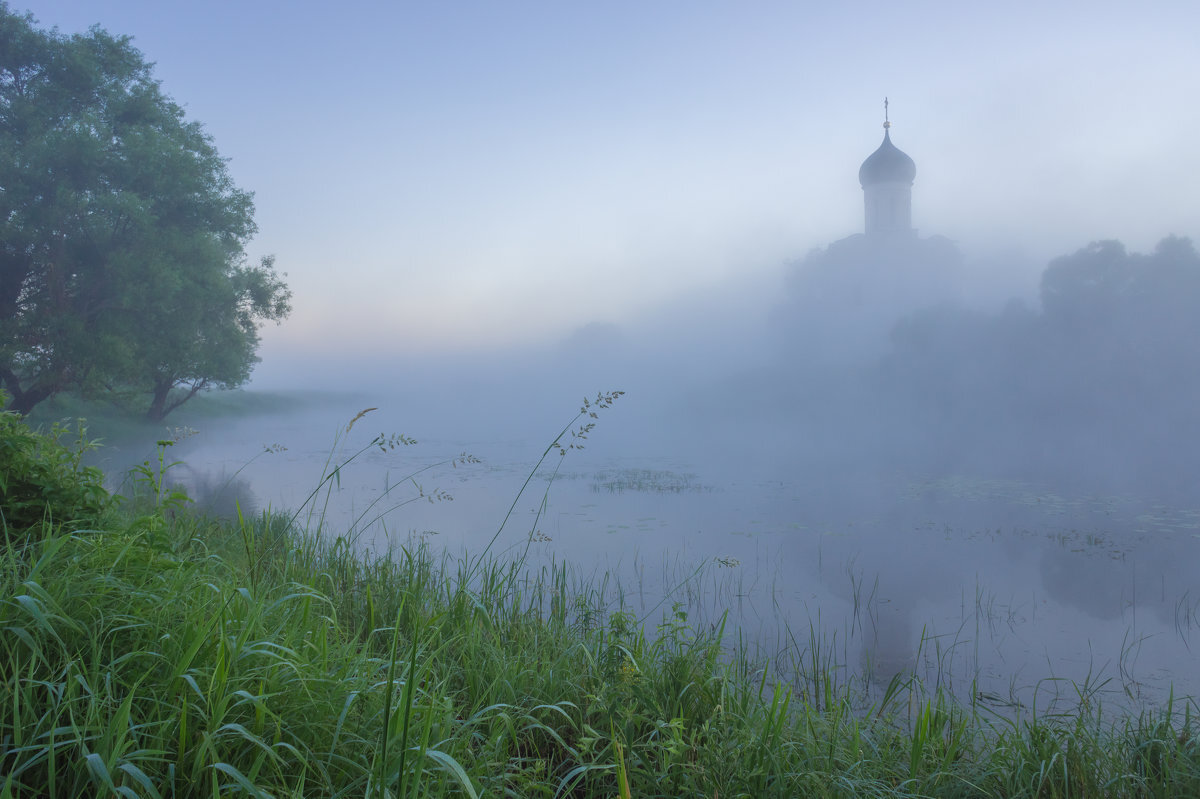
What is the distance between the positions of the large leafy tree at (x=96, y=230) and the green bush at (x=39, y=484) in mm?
18503

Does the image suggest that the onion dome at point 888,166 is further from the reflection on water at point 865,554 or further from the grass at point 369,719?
the grass at point 369,719

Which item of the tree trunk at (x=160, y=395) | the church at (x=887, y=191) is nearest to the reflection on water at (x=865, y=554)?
the tree trunk at (x=160, y=395)

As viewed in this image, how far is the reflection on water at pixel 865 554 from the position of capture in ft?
17.6

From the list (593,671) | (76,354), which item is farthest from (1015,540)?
(76,354)

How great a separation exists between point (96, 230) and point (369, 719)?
22579 millimetres

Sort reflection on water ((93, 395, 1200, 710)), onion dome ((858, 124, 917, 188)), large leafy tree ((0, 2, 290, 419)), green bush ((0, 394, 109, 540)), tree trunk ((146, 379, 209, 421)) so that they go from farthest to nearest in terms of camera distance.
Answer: onion dome ((858, 124, 917, 188)), tree trunk ((146, 379, 209, 421)), large leafy tree ((0, 2, 290, 419)), reflection on water ((93, 395, 1200, 710)), green bush ((0, 394, 109, 540))

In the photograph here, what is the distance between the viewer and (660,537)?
988cm

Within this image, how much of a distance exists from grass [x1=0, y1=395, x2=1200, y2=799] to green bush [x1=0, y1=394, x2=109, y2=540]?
0.06 m

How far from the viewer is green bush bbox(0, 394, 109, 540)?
2844 mm

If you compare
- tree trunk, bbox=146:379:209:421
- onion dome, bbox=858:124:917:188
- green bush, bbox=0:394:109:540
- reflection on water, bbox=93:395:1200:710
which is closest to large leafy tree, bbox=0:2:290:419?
tree trunk, bbox=146:379:209:421

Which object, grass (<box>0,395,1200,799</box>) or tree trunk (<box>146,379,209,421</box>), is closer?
grass (<box>0,395,1200,799</box>)

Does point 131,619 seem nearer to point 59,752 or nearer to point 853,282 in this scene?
point 59,752

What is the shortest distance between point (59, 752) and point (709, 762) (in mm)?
1955

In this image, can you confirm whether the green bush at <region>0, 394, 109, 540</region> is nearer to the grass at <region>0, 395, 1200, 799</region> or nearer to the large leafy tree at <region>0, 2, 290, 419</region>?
the grass at <region>0, 395, 1200, 799</region>
